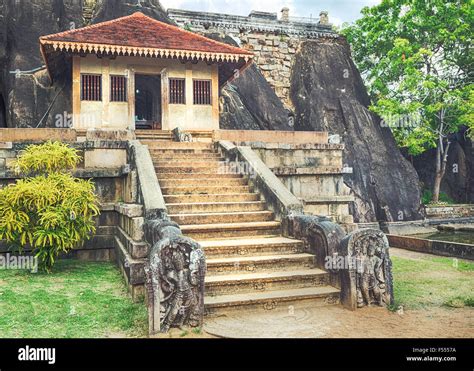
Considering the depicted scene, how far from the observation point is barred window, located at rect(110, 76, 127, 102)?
47.1 feet

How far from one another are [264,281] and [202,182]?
353cm

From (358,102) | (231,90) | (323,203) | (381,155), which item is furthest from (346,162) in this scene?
(323,203)

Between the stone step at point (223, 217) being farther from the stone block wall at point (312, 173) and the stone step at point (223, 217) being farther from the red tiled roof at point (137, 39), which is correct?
the red tiled roof at point (137, 39)

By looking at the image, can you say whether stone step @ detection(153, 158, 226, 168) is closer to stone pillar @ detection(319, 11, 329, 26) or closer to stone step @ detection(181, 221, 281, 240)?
stone step @ detection(181, 221, 281, 240)

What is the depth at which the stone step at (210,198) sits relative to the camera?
7934mm

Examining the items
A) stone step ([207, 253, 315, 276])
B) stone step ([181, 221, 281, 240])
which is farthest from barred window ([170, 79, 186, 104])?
stone step ([207, 253, 315, 276])

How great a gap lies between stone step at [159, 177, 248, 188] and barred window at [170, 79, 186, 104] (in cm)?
691

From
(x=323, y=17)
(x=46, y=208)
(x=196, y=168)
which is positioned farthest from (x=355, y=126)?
(x=46, y=208)

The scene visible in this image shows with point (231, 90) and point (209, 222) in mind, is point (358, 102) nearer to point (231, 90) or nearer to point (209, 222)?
point (231, 90)

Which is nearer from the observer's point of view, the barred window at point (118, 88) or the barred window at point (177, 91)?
the barred window at point (118, 88)

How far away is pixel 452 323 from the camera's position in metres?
4.91

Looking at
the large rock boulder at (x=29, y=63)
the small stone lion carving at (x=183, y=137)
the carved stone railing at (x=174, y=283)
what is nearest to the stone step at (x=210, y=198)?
the carved stone railing at (x=174, y=283)

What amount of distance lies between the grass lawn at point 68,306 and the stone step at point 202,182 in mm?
2114
